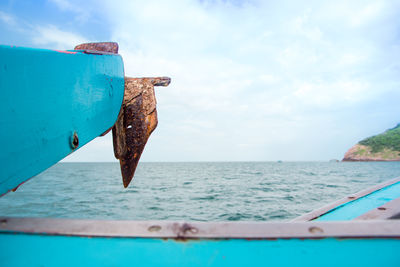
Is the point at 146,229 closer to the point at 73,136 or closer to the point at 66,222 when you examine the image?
the point at 66,222

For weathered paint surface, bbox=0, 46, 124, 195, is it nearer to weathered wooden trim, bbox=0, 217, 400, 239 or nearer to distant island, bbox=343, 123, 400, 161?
weathered wooden trim, bbox=0, 217, 400, 239

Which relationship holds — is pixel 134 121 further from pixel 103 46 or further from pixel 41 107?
pixel 41 107

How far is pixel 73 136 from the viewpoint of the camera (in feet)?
4.04

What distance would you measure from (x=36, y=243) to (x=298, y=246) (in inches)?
33.8

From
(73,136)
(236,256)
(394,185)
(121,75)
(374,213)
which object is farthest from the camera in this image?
(394,185)

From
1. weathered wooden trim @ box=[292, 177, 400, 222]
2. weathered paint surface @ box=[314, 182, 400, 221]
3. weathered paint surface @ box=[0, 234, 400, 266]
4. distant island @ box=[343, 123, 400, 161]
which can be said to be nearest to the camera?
weathered paint surface @ box=[0, 234, 400, 266]

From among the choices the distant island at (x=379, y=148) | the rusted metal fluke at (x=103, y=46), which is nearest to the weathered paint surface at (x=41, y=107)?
the rusted metal fluke at (x=103, y=46)

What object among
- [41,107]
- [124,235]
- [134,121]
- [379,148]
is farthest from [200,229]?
[379,148]

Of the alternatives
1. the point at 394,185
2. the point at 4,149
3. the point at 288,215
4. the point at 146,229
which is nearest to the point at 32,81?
the point at 4,149

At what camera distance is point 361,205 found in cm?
247

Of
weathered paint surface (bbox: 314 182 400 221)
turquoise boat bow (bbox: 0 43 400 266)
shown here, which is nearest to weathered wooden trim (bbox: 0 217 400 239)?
turquoise boat bow (bbox: 0 43 400 266)

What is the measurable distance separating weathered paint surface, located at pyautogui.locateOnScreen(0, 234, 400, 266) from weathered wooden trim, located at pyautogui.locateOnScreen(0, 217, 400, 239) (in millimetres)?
17

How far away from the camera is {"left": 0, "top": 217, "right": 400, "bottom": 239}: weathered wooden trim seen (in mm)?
769

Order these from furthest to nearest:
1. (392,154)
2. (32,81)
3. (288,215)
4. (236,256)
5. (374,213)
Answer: (392,154) → (288,215) → (374,213) → (32,81) → (236,256)
